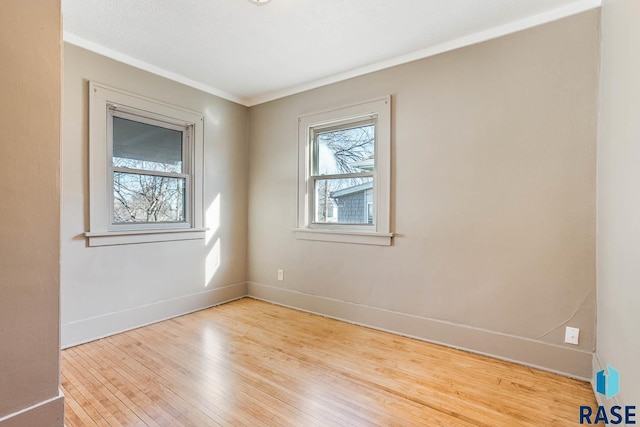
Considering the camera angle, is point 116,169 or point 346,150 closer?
point 116,169

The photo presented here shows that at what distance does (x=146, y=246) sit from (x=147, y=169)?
0.74 m

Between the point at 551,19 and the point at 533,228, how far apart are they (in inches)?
56.1

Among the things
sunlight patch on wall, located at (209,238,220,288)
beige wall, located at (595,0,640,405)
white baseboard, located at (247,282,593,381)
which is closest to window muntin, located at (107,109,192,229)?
sunlight patch on wall, located at (209,238,220,288)

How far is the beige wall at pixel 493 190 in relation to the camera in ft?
6.81

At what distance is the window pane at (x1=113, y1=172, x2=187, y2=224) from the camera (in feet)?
9.42

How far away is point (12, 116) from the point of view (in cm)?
139

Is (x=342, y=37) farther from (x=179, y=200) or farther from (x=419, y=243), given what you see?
(x=179, y=200)

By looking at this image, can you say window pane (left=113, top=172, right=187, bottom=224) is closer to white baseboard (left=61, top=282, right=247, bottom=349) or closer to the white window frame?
the white window frame

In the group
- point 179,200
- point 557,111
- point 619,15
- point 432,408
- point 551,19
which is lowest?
point 432,408

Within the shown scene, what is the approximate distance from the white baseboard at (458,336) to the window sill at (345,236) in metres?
0.62

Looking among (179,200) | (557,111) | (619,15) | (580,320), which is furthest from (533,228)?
(179,200)

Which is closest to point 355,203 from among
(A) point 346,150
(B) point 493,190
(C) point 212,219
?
(A) point 346,150

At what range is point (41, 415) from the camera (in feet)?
4.75

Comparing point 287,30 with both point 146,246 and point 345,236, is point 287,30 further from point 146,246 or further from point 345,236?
point 146,246
